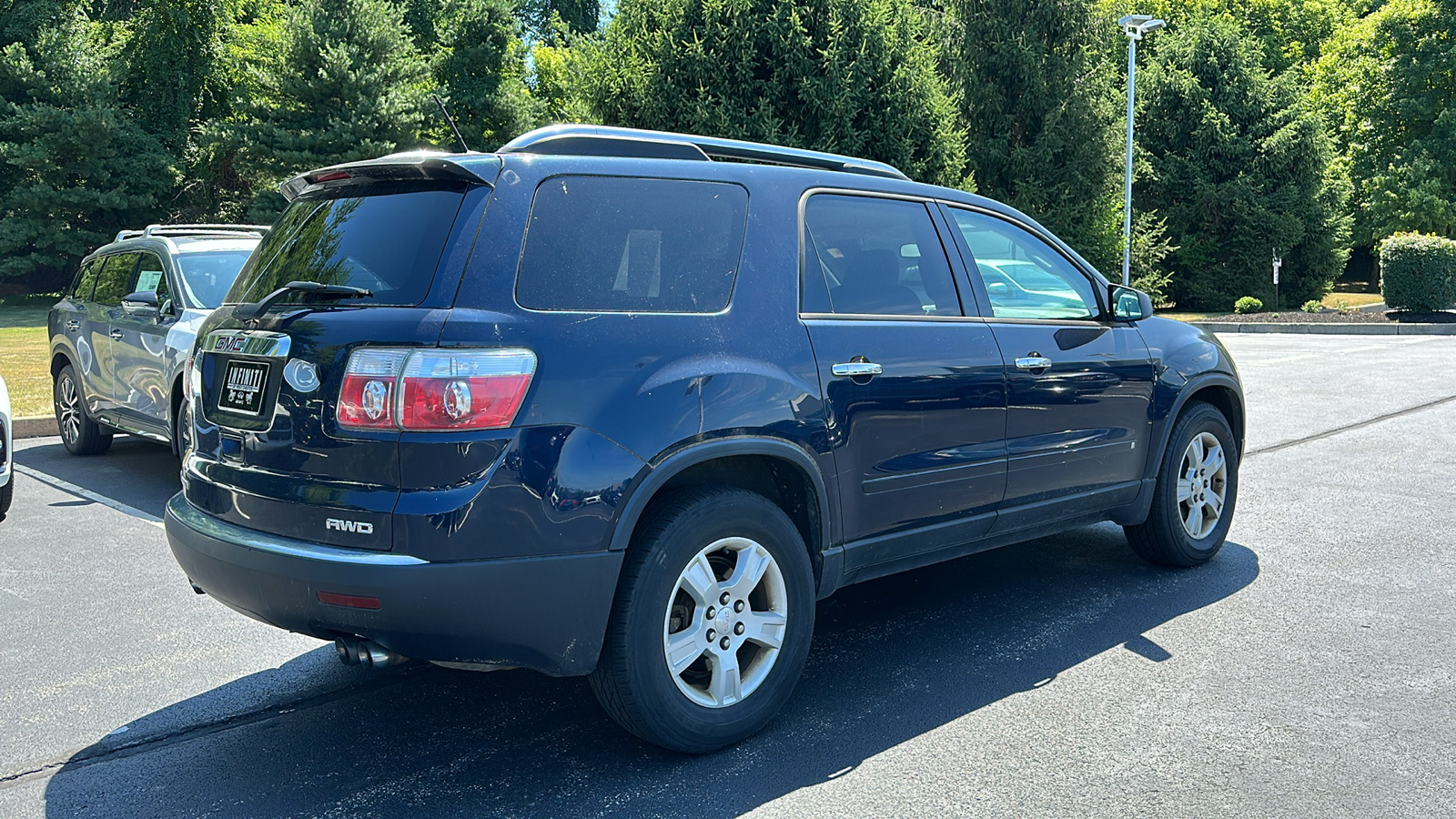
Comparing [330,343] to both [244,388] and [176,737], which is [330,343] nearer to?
[244,388]

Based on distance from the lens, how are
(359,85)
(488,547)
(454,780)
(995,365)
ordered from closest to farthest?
1. (488,547)
2. (454,780)
3. (995,365)
4. (359,85)

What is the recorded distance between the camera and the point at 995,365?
14.9 ft

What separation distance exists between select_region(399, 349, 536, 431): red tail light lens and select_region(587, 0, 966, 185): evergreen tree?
59.7ft

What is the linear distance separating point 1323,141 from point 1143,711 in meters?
36.1

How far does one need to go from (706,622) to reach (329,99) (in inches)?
1299

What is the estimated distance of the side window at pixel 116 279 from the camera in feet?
30.6

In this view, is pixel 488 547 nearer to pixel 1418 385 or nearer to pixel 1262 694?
pixel 1262 694

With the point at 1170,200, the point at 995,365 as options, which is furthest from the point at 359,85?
the point at 995,365

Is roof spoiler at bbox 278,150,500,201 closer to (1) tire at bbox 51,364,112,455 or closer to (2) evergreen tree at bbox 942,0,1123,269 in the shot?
Result: (1) tire at bbox 51,364,112,455

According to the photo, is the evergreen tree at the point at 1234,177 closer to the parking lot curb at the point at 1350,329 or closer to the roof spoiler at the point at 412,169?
the parking lot curb at the point at 1350,329

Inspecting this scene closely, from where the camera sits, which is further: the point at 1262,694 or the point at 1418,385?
the point at 1418,385

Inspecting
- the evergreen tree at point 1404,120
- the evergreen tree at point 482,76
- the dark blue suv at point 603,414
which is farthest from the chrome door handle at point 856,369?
the evergreen tree at point 1404,120

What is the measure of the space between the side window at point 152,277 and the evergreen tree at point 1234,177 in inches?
1254

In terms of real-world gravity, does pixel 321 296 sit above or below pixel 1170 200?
below
